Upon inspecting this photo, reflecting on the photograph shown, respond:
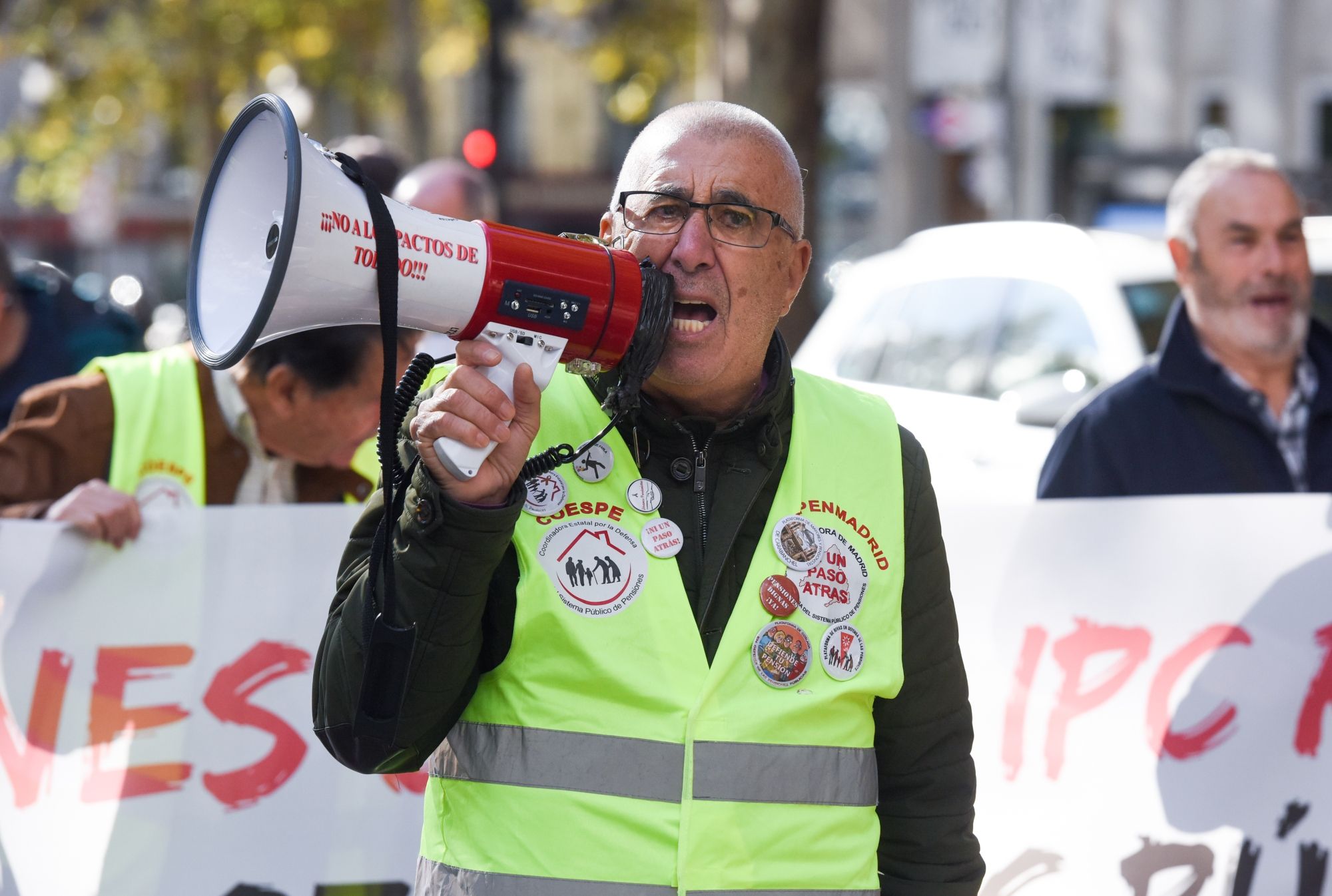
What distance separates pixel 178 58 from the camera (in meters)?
22.6

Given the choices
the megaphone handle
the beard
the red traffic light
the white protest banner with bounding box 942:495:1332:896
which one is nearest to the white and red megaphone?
the megaphone handle

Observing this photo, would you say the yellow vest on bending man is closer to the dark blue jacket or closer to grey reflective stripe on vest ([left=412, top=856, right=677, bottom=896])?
grey reflective stripe on vest ([left=412, top=856, right=677, bottom=896])

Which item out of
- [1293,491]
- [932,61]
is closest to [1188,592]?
[1293,491]

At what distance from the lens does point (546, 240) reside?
7.52 feet

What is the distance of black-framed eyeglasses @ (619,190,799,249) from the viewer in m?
2.47

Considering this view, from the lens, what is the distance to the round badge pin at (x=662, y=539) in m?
2.33

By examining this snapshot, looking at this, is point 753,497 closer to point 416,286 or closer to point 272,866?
point 416,286

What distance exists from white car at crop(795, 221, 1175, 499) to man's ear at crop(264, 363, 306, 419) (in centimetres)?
255

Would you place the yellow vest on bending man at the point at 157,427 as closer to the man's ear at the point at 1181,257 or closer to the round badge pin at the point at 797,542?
the round badge pin at the point at 797,542

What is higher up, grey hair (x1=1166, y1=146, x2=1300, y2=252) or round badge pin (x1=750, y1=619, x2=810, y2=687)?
grey hair (x1=1166, y1=146, x2=1300, y2=252)

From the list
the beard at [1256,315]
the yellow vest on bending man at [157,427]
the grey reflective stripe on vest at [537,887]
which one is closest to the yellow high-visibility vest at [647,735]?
the grey reflective stripe on vest at [537,887]

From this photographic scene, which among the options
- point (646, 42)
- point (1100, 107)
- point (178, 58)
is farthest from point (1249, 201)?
point (178, 58)

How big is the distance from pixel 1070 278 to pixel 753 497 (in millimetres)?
4148

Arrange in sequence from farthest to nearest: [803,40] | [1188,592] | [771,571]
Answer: [803,40] < [1188,592] < [771,571]
